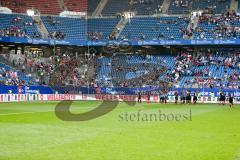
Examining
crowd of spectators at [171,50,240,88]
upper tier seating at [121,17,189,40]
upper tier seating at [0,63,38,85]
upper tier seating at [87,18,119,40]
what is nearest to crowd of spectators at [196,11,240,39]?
upper tier seating at [121,17,189,40]

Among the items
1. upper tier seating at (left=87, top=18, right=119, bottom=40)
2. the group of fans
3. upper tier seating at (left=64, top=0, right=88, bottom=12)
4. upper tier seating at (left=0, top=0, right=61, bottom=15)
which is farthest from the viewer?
upper tier seating at (left=64, top=0, right=88, bottom=12)

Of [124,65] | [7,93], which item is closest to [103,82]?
[124,65]

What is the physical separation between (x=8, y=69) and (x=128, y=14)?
21974mm

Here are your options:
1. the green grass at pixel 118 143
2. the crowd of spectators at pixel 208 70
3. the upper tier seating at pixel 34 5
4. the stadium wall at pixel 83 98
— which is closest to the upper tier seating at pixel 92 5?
the upper tier seating at pixel 34 5

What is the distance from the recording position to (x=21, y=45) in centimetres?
7369

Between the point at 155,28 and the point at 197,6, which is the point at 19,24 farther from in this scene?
the point at 197,6

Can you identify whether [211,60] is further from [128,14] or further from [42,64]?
[42,64]

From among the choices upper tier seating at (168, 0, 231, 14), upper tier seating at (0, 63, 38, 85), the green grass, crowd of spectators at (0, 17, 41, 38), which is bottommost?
the green grass

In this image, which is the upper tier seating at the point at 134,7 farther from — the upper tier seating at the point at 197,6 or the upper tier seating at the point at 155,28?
the upper tier seating at the point at 197,6

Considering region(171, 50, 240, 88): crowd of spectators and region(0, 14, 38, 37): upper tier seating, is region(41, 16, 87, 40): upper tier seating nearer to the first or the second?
region(0, 14, 38, 37): upper tier seating

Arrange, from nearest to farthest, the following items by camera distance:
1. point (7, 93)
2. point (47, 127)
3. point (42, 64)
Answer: point (47, 127)
point (7, 93)
point (42, 64)

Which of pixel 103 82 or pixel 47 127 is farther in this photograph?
pixel 103 82

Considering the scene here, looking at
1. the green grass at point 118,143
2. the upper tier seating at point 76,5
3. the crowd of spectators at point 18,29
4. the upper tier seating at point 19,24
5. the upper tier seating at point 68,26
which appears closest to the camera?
the green grass at point 118,143

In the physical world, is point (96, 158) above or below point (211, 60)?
below
